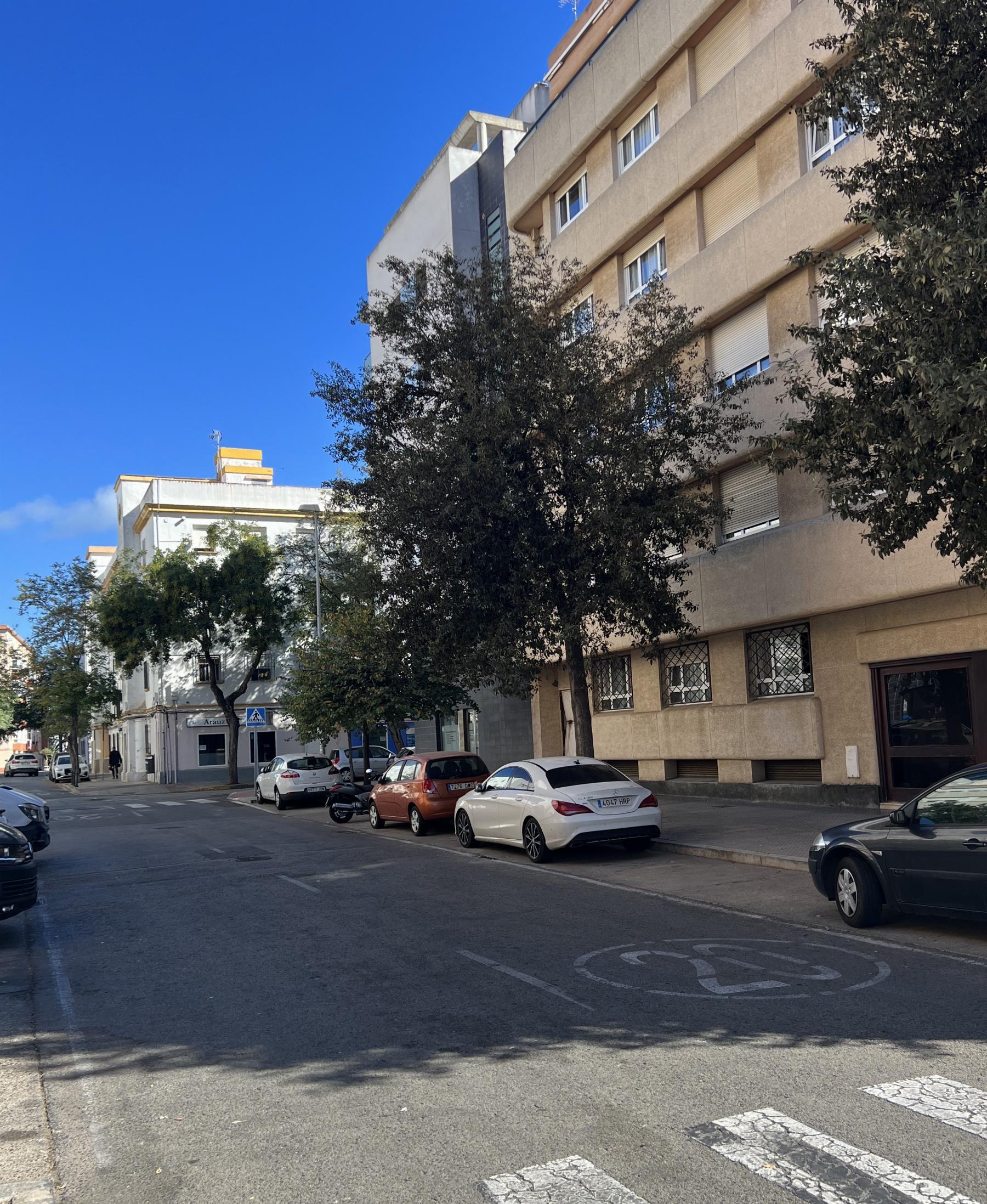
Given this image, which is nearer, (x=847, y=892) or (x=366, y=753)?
(x=847, y=892)

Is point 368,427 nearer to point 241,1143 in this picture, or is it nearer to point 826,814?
point 826,814

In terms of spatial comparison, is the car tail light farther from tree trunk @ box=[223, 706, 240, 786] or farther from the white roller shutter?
tree trunk @ box=[223, 706, 240, 786]

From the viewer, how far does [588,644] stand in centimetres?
1883

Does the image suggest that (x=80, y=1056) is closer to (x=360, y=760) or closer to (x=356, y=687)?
(x=356, y=687)

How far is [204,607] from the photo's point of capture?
42.2 m

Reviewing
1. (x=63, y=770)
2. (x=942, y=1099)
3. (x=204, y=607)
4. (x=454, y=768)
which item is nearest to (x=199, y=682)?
(x=204, y=607)

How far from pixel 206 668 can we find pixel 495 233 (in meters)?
24.3

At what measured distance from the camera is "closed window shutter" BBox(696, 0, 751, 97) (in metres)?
19.9

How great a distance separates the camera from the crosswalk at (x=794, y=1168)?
3.81 m

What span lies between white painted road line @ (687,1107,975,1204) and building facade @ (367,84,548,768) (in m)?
24.6

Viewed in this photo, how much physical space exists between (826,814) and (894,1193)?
13606mm

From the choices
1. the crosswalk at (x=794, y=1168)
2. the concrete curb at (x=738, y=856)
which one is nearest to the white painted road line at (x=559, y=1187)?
the crosswalk at (x=794, y=1168)

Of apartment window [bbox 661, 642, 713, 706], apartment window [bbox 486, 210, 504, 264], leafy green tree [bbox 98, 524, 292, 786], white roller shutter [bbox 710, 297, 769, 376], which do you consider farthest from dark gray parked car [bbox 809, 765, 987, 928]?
leafy green tree [bbox 98, 524, 292, 786]

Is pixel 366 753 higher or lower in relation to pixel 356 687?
lower
